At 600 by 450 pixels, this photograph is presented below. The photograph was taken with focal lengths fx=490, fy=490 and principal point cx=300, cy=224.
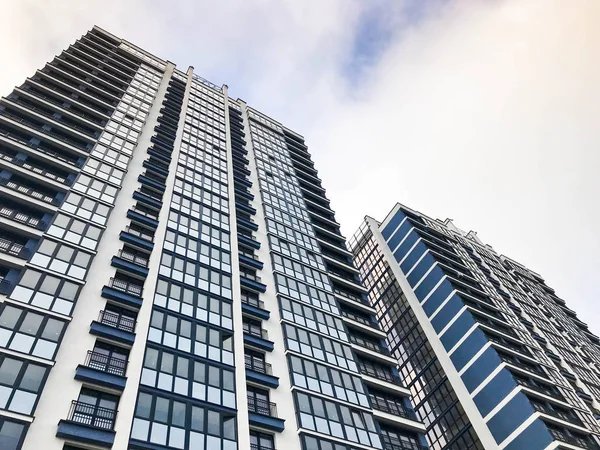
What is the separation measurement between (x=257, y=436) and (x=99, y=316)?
453 inches

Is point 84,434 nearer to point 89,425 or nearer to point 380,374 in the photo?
point 89,425

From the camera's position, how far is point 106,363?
26.2 meters

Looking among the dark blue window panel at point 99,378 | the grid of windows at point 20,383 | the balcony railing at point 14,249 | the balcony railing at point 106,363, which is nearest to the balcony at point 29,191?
the balcony railing at point 14,249

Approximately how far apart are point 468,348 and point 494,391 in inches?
222

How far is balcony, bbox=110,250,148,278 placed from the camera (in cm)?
3209

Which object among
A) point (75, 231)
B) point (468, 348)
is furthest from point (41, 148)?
point (468, 348)

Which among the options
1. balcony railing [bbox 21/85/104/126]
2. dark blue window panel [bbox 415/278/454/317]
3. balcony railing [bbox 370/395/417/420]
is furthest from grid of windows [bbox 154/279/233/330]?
dark blue window panel [bbox 415/278/454/317]

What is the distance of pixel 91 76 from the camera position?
2120 inches

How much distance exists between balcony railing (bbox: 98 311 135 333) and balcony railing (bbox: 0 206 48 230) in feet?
25.4

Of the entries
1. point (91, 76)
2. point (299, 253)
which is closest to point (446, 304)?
point (299, 253)

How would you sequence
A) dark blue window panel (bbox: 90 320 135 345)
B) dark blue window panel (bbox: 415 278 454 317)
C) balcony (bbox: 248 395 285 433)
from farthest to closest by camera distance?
1. dark blue window panel (bbox: 415 278 454 317)
2. balcony (bbox: 248 395 285 433)
3. dark blue window panel (bbox: 90 320 135 345)

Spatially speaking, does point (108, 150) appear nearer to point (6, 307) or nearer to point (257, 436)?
point (6, 307)

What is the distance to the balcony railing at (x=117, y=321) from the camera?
2828 centimetres

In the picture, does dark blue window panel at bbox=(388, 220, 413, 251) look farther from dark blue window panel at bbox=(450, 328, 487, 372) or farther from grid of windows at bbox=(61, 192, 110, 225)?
grid of windows at bbox=(61, 192, 110, 225)
